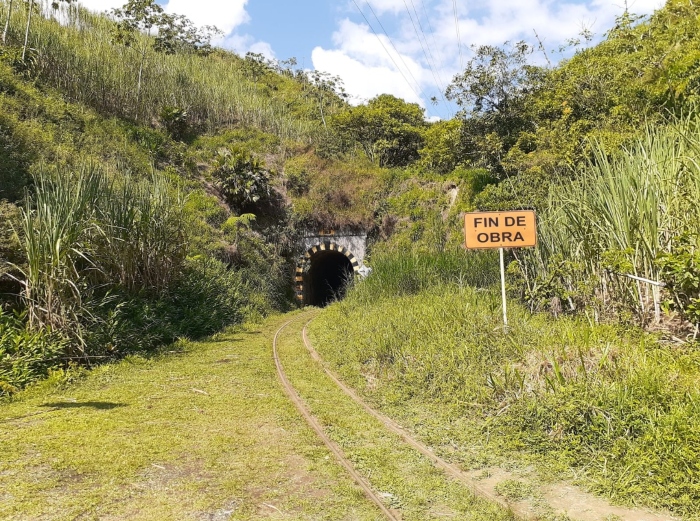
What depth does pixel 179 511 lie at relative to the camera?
305 cm

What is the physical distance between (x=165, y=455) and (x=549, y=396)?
3324mm

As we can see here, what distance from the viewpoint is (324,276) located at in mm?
24859

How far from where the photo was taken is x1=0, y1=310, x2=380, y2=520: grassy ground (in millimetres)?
3117

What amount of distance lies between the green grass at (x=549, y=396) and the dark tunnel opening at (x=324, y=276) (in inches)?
484

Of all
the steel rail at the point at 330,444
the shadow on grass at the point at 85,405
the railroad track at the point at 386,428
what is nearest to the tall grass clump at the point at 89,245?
the shadow on grass at the point at 85,405

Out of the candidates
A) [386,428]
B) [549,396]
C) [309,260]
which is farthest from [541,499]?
[309,260]

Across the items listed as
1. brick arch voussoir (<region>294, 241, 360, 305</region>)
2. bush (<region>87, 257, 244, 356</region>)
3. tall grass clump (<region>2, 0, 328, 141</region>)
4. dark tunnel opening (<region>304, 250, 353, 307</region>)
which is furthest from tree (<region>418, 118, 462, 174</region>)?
bush (<region>87, 257, 244, 356</region>)

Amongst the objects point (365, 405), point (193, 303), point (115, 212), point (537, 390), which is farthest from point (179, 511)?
point (193, 303)

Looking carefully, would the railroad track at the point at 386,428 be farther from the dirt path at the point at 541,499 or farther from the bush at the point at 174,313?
the bush at the point at 174,313

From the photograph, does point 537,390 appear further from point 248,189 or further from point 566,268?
point 248,189

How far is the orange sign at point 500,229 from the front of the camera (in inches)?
264

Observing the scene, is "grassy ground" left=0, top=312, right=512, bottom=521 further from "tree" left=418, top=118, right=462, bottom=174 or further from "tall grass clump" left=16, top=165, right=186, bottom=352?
"tree" left=418, top=118, right=462, bottom=174

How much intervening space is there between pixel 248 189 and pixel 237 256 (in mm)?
3593

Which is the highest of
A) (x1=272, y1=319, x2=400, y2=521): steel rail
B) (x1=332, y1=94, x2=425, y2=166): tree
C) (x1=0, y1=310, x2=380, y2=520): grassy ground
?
(x1=332, y1=94, x2=425, y2=166): tree
